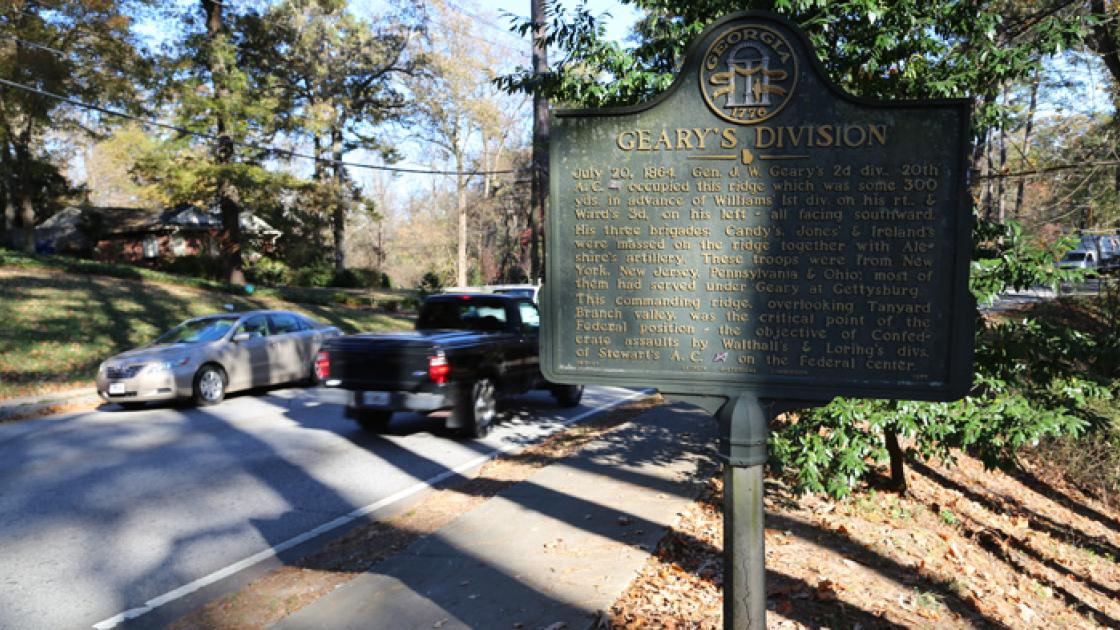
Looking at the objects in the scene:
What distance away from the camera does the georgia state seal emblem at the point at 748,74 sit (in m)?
3.08

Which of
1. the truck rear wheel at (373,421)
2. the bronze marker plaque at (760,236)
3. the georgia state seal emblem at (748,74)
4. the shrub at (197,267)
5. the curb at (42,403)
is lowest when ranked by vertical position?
the curb at (42,403)

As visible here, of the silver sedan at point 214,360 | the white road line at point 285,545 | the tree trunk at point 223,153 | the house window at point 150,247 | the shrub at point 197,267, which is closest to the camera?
the white road line at point 285,545

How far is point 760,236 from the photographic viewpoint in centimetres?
323

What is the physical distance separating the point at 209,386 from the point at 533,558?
353 inches

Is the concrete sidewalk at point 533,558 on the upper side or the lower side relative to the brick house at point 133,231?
lower

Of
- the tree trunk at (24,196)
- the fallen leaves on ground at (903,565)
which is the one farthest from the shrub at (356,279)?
the fallen leaves on ground at (903,565)

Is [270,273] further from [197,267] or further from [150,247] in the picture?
[150,247]

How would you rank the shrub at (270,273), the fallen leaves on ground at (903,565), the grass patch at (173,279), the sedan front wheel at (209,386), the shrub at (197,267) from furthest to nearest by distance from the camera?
the shrub at (270,273), the shrub at (197,267), the grass patch at (173,279), the sedan front wheel at (209,386), the fallen leaves on ground at (903,565)

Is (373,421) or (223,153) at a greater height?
(223,153)

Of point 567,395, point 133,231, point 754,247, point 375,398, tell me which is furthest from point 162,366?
point 133,231

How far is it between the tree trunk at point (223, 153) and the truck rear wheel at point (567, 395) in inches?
652

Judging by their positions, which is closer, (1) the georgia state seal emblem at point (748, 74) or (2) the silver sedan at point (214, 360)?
(1) the georgia state seal emblem at point (748, 74)

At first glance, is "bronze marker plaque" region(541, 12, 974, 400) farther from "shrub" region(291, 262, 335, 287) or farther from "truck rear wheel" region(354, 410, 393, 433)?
"shrub" region(291, 262, 335, 287)

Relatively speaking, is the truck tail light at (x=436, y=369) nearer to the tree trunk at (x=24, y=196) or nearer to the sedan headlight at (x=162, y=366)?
the sedan headlight at (x=162, y=366)
